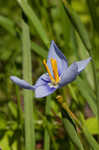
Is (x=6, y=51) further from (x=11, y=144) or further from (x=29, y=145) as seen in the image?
(x=29, y=145)

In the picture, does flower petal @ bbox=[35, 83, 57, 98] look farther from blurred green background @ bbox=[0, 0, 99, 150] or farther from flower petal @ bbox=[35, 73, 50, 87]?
blurred green background @ bbox=[0, 0, 99, 150]

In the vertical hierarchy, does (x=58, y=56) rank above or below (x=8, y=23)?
below

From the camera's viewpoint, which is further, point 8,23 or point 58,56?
point 8,23

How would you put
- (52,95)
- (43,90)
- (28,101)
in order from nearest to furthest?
1. (43,90)
2. (28,101)
3. (52,95)

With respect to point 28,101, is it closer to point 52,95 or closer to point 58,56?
point 58,56

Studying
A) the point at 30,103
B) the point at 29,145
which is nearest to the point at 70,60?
the point at 30,103

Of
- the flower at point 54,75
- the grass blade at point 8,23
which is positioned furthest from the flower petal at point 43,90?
the grass blade at point 8,23

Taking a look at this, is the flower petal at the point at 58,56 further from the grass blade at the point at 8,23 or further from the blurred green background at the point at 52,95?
the grass blade at the point at 8,23

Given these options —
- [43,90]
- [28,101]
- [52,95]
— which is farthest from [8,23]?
[43,90]
